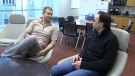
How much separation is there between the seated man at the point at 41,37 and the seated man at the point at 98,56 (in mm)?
498

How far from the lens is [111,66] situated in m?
1.76

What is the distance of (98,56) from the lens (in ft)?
6.06

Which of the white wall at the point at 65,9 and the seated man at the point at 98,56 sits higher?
the white wall at the point at 65,9

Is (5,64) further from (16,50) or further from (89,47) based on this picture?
(89,47)

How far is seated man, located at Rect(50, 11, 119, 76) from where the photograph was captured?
67.9 inches

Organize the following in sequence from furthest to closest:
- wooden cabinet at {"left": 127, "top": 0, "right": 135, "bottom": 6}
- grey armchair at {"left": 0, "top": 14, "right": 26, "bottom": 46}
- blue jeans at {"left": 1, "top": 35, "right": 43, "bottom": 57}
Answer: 1. wooden cabinet at {"left": 127, "top": 0, "right": 135, "bottom": 6}
2. grey armchair at {"left": 0, "top": 14, "right": 26, "bottom": 46}
3. blue jeans at {"left": 1, "top": 35, "right": 43, "bottom": 57}

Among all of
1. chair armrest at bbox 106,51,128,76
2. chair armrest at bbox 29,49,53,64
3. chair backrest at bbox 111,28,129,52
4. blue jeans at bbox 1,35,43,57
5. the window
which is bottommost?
chair armrest at bbox 29,49,53,64

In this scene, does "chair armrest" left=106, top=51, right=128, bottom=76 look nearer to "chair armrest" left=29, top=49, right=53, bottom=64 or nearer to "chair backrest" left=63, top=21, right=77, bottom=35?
"chair armrest" left=29, top=49, right=53, bottom=64

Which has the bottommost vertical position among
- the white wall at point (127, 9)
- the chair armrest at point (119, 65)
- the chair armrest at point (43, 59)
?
the chair armrest at point (43, 59)

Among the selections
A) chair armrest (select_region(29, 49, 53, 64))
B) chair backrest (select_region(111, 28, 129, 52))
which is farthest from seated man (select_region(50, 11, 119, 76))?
chair armrest (select_region(29, 49, 53, 64))

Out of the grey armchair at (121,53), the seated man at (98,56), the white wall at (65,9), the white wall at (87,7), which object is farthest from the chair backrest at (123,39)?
the white wall at (65,9)

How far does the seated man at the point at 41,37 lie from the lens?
216 cm

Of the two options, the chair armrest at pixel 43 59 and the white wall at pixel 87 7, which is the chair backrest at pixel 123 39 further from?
the white wall at pixel 87 7

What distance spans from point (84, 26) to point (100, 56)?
108 inches
